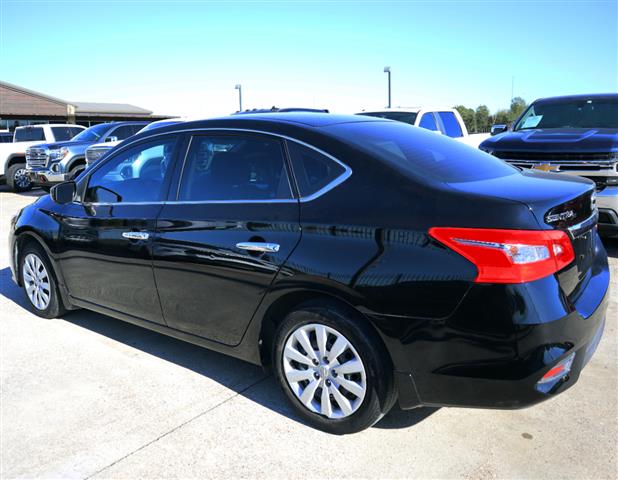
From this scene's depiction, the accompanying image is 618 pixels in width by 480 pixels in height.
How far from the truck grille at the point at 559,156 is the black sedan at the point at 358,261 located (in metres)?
3.17

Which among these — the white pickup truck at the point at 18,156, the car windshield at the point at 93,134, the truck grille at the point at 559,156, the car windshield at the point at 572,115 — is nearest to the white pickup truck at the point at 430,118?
the car windshield at the point at 572,115

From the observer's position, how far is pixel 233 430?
299 centimetres

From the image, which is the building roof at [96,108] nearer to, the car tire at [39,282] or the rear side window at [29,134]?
the rear side window at [29,134]

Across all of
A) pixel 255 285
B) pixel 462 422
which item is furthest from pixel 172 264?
pixel 462 422

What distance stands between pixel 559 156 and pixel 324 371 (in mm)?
4622

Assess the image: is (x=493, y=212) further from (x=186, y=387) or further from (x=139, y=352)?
(x=139, y=352)

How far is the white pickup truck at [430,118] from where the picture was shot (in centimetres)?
973

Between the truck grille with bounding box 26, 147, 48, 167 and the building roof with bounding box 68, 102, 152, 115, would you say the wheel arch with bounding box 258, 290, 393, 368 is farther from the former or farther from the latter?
the building roof with bounding box 68, 102, 152, 115

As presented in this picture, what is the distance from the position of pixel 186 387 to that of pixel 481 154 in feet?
8.05

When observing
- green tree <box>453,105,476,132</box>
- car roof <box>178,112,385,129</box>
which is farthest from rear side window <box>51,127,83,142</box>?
green tree <box>453,105,476,132</box>

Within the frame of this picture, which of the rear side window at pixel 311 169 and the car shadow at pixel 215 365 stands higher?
the rear side window at pixel 311 169

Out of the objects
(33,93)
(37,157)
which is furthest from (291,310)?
(33,93)

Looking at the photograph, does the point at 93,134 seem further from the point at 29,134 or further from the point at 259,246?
the point at 259,246

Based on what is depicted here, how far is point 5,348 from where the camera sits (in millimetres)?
4137
